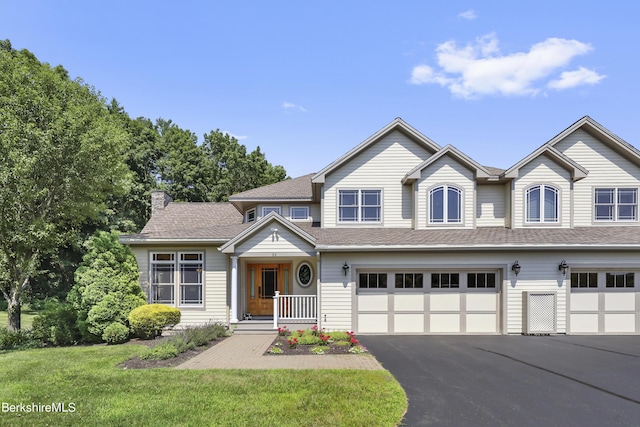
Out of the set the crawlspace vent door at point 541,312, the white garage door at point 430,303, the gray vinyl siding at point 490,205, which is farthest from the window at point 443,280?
the gray vinyl siding at point 490,205

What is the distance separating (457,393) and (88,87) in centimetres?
1675

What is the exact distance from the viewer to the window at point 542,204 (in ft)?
46.3

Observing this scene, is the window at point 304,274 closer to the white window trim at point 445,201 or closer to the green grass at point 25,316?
A: the white window trim at point 445,201

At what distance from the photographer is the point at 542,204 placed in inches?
556

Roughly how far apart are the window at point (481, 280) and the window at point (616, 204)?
5.60 m

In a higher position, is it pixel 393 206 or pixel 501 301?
pixel 393 206

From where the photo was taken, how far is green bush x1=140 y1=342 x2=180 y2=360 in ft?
29.9


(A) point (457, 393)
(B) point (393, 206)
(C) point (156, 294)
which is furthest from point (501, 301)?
(C) point (156, 294)

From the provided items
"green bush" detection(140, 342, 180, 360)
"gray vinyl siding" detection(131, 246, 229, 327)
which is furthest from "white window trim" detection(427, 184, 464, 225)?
"green bush" detection(140, 342, 180, 360)

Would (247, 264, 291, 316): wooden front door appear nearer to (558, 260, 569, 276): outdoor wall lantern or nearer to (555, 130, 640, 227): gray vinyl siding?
(558, 260, 569, 276): outdoor wall lantern

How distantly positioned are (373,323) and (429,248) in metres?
3.42

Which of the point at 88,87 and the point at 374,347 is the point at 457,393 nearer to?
the point at 374,347

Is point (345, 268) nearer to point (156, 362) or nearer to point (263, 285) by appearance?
point (263, 285)

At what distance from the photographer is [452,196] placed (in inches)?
564
